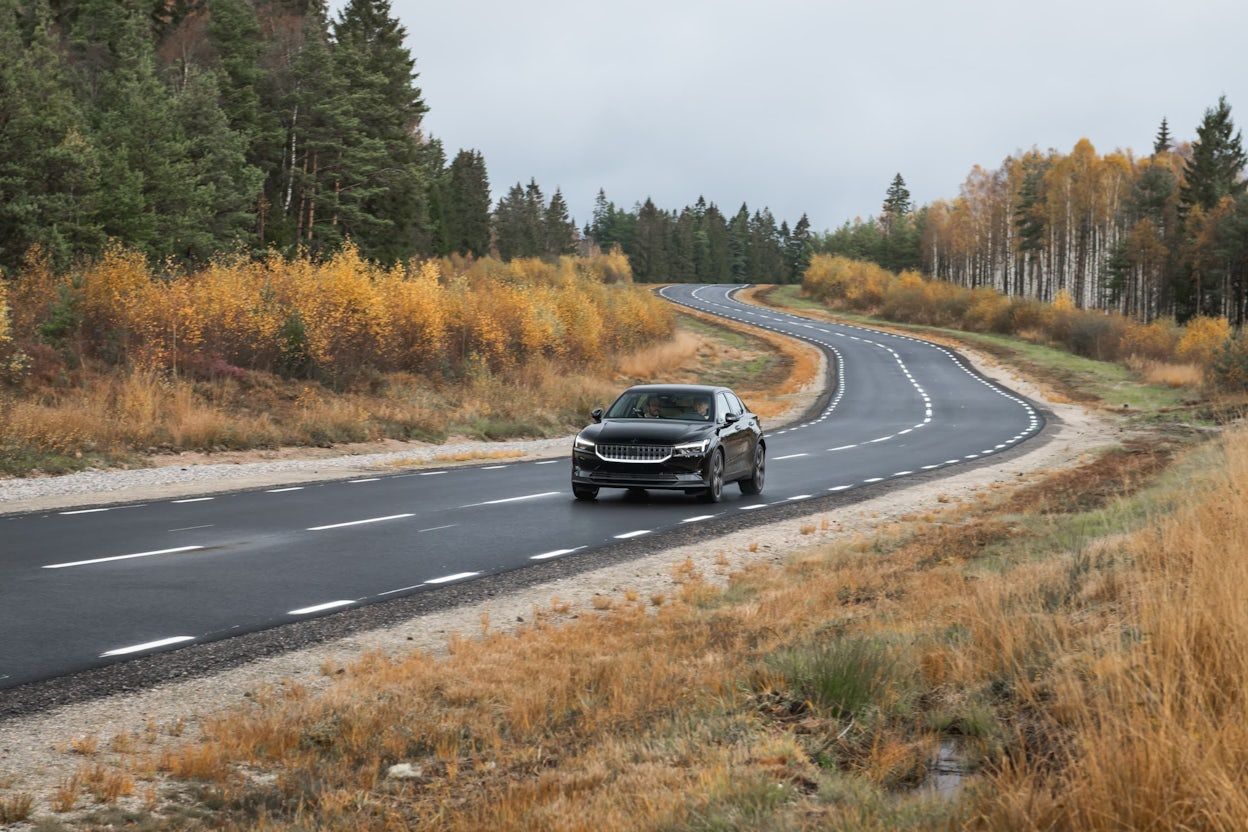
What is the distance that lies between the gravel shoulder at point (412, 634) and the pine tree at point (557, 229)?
425ft

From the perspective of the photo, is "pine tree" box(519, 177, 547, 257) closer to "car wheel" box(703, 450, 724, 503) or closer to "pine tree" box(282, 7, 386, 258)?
"pine tree" box(282, 7, 386, 258)

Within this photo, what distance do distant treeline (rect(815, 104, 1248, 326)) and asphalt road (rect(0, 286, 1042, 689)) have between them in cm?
7223

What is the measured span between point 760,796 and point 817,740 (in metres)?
0.99

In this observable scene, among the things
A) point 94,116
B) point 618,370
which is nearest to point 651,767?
point 618,370

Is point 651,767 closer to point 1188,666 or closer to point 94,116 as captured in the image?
point 1188,666

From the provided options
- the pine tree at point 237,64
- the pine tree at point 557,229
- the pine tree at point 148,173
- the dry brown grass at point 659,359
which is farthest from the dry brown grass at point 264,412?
the pine tree at point 557,229

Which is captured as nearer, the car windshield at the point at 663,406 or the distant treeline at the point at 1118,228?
the car windshield at the point at 663,406

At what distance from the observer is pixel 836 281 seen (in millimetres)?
117312

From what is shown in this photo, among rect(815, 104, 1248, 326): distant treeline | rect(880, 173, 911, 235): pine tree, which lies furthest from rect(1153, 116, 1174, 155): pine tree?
rect(880, 173, 911, 235): pine tree

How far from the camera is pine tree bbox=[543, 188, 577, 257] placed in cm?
14762

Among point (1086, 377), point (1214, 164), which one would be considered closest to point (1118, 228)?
point (1214, 164)

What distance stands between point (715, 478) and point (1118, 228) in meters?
99.8

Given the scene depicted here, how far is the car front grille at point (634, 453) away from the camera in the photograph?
56.5 ft

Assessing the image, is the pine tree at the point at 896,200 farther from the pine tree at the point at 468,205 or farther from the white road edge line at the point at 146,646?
the white road edge line at the point at 146,646
